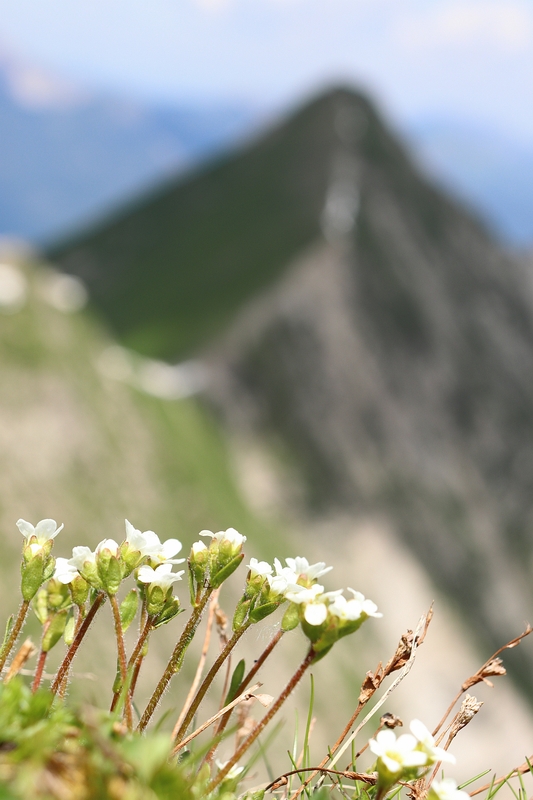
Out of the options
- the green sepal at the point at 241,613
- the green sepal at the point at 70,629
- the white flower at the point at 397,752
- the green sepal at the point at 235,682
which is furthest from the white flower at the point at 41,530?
the white flower at the point at 397,752

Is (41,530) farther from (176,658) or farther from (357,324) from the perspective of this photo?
(357,324)

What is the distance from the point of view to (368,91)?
68.7m

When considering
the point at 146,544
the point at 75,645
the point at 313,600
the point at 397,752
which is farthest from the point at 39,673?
the point at 397,752

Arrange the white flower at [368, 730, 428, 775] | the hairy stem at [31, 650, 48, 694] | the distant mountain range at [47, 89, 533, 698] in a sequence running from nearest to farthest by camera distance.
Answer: the white flower at [368, 730, 428, 775], the hairy stem at [31, 650, 48, 694], the distant mountain range at [47, 89, 533, 698]

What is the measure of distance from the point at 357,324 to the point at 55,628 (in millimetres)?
52583

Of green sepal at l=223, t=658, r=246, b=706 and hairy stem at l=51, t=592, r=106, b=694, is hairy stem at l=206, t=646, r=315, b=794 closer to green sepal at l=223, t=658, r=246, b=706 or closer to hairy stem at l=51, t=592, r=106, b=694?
green sepal at l=223, t=658, r=246, b=706

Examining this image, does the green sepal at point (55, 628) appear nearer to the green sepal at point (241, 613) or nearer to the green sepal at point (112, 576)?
the green sepal at point (112, 576)

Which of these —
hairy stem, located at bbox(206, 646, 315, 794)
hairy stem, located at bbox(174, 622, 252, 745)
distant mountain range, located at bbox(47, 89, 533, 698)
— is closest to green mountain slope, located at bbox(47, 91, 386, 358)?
distant mountain range, located at bbox(47, 89, 533, 698)

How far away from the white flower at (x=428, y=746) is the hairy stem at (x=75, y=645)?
3.25ft

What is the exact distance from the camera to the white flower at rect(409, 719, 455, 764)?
5.95 ft

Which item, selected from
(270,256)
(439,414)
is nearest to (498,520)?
(439,414)

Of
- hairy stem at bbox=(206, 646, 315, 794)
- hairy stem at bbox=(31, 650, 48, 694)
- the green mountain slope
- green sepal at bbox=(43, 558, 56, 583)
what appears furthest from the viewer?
the green mountain slope

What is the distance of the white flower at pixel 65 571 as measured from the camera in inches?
85.0

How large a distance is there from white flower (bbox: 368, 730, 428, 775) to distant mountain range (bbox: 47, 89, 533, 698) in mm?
43298
